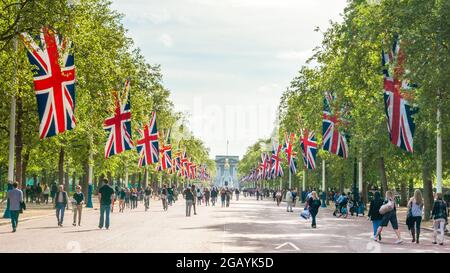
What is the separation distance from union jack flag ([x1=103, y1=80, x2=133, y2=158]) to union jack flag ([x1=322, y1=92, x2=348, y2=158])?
13048 mm

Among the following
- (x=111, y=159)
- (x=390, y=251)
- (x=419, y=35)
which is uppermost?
(x=419, y=35)

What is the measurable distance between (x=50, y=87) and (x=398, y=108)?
50.4 feet

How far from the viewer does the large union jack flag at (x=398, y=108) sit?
35.0 meters

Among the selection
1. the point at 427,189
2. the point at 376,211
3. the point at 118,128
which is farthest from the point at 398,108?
the point at 118,128

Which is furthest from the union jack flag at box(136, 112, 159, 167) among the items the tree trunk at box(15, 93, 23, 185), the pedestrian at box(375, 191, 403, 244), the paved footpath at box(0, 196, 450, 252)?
the pedestrian at box(375, 191, 403, 244)

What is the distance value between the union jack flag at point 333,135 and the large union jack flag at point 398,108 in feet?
49.6

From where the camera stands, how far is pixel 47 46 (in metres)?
32.7

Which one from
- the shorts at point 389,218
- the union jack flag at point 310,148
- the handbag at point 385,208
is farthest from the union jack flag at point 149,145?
the handbag at point 385,208

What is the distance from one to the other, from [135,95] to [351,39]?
2424cm

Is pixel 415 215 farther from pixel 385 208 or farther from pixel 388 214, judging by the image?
pixel 385 208

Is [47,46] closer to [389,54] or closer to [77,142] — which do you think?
[389,54]

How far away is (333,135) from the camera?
170ft
